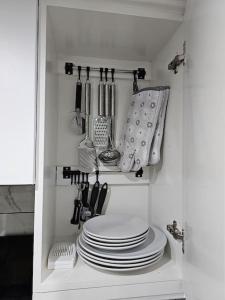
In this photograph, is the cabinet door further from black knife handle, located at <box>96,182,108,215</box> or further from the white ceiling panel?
black knife handle, located at <box>96,182,108,215</box>

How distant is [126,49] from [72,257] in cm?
91

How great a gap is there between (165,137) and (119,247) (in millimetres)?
458

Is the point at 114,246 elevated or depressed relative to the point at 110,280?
elevated

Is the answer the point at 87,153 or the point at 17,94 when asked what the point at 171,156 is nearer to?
the point at 87,153

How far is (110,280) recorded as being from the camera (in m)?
0.75

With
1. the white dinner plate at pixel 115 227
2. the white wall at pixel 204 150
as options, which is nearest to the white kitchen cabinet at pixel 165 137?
the white wall at pixel 204 150

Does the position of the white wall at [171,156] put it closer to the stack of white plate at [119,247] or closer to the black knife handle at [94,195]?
the stack of white plate at [119,247]

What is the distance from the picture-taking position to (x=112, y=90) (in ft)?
3.69

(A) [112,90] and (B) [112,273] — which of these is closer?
(B) [112,273]

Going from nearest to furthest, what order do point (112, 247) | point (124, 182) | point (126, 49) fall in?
1. point (112, 247)
2. point (126, 49)
3. point (124, 182)

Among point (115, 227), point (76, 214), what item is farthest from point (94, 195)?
point (115, 227)

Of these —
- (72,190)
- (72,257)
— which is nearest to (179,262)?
(72,257)

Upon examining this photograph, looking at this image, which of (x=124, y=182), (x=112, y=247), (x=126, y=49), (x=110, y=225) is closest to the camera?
(x=112, y=247)

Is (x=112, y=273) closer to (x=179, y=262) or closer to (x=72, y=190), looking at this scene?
(x=179, y=262)
